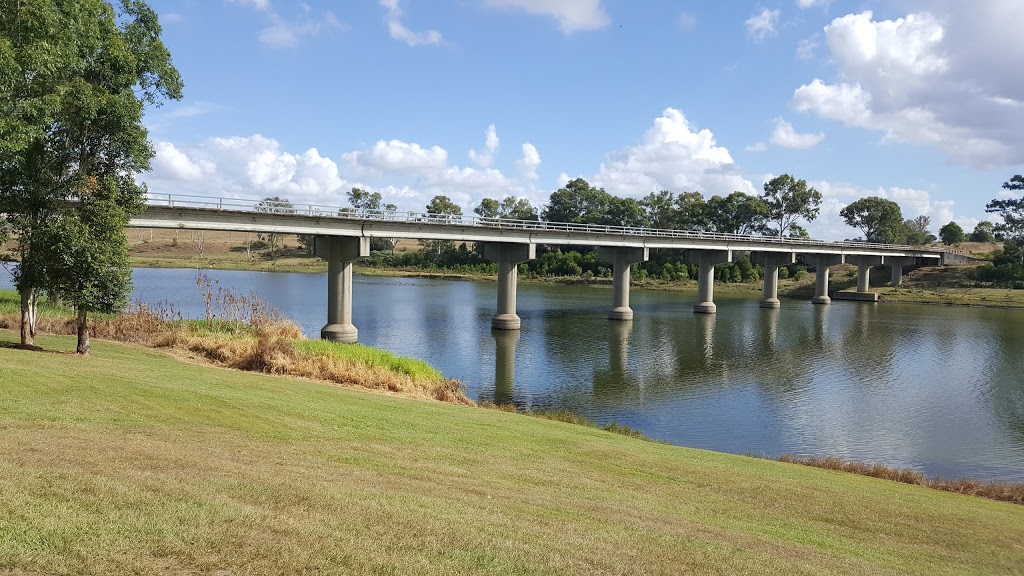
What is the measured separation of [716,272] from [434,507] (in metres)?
114

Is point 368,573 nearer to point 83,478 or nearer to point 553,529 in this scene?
point 553,529

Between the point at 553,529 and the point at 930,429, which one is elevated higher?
the point at 553,529

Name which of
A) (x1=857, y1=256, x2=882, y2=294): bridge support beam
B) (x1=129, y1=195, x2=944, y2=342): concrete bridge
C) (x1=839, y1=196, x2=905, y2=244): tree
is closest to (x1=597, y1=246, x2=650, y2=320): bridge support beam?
(x1=129, y1=195, x2=944, y2=342): concrete bridge

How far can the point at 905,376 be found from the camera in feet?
127

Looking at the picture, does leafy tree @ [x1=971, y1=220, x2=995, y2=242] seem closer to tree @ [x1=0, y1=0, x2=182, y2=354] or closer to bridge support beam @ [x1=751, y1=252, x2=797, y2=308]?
bridge support beam @ [x1=751, y1=252, x2=797, y2=308]

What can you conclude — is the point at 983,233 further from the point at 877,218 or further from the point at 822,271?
the point at 822,271

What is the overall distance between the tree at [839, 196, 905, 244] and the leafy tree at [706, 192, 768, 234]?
85.8 feet

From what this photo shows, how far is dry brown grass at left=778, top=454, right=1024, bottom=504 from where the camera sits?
1761 centimetres

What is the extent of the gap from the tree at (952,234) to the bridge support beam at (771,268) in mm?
75954

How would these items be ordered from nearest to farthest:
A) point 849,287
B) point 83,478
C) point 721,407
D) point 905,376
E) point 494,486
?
point 83,478
point 494,486
point 721,407
point 905,376
point 849,287

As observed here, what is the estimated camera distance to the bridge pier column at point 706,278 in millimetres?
75875

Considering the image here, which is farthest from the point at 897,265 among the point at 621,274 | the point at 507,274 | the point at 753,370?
the point at 753,370

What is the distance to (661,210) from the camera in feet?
478

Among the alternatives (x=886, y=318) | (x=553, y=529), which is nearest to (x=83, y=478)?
(x=553, y=529)
